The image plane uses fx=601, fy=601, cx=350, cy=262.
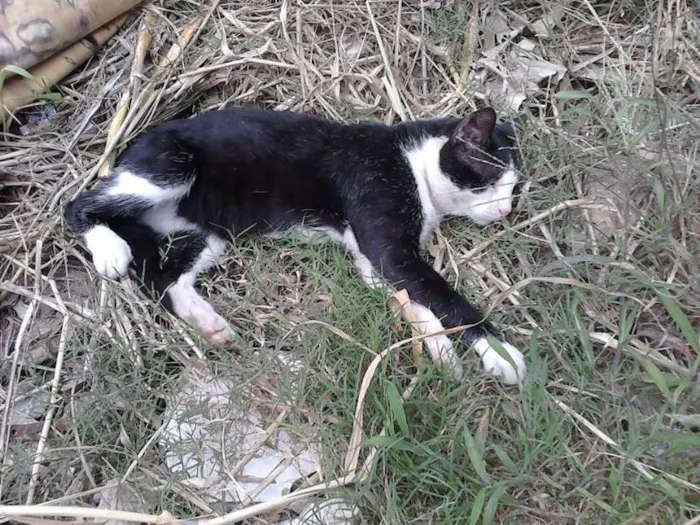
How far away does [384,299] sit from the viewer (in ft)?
6.23

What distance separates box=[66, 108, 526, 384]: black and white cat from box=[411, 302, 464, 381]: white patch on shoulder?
1.9 inches

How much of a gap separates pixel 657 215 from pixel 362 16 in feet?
4.58

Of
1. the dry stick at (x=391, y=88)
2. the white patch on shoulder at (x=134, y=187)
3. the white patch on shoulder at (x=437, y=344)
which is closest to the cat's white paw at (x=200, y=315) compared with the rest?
the white patch on shoulder at (x=134, y=187)

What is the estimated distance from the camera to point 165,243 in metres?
2.13

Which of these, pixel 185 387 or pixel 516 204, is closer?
pixel 185 387

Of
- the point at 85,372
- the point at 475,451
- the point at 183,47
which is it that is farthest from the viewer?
the point at 183,47

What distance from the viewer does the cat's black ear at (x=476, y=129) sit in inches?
76.8

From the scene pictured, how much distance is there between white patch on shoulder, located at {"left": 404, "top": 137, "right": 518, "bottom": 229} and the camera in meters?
2.07

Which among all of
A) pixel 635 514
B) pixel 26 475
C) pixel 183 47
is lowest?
pixel 635 514

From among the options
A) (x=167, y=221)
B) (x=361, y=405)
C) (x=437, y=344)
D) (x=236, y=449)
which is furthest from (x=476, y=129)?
(x=236, y=449)

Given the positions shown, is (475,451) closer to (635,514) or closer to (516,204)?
(635,514)

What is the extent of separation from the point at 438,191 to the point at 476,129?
27 cm

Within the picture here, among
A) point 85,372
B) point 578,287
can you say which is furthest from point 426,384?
point 85,372

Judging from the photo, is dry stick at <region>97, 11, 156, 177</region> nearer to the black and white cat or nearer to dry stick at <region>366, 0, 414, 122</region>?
the black and white cat
